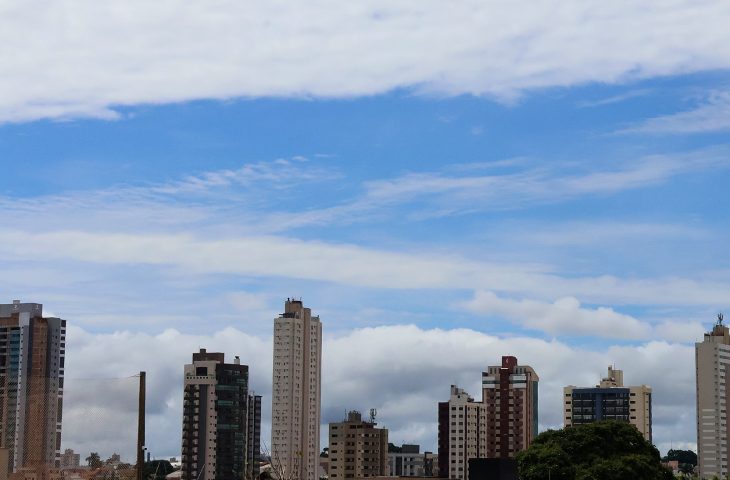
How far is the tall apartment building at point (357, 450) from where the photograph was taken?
10675 cm

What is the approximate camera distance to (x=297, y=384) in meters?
106

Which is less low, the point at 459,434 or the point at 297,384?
the point at 297,384

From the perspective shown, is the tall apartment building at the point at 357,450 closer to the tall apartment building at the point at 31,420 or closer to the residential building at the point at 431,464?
the residential building at the point at 431,464

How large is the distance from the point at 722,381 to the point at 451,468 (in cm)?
2953

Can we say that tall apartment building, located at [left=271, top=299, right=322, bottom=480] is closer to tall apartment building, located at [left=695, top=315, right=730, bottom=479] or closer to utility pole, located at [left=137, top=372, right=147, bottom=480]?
tall apartment building, located at [left=695, top=315, right=730, bottom=479]

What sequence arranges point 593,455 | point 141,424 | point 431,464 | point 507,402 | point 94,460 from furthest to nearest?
point 431,464 < point 507,402 < point 593,455 < point 94,460 < point 141,424

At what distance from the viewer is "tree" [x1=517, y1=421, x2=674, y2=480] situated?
121ft

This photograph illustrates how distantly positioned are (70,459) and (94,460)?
0.48 metres

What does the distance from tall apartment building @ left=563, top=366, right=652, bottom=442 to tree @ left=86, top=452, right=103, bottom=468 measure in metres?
122

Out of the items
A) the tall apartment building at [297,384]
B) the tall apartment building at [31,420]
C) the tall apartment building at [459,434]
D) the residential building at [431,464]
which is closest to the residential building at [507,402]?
the tall apartment building at [459,434]

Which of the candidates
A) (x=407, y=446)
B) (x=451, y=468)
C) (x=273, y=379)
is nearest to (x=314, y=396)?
(x=273, y=379)

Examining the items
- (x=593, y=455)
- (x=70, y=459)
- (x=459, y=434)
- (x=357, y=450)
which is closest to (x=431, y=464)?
(x=459, y=434)

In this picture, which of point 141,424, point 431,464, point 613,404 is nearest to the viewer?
point 141,424

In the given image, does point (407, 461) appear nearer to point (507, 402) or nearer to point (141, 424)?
point (507, 402)
